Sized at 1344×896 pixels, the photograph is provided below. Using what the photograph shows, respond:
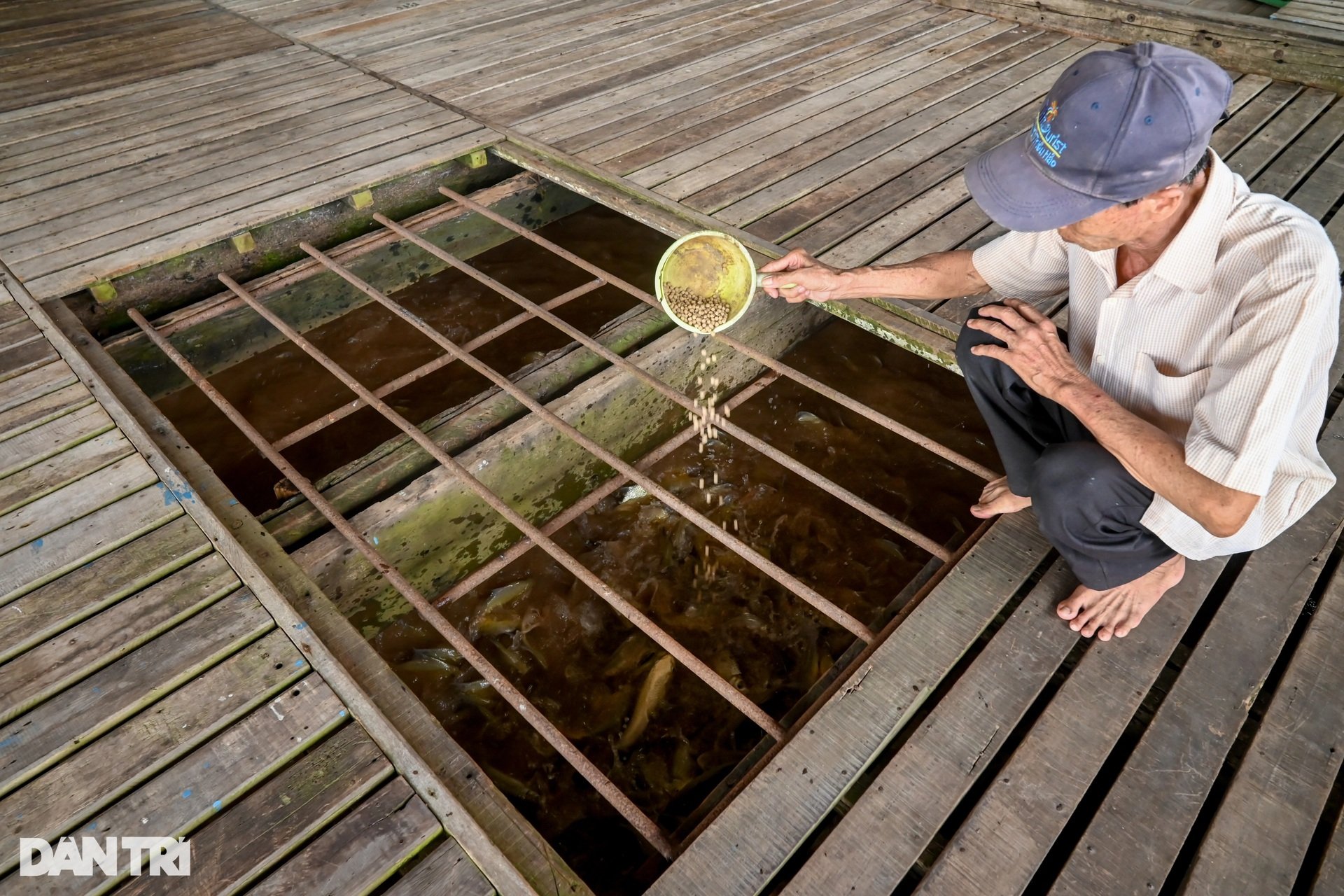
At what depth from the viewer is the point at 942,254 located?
2062 mm

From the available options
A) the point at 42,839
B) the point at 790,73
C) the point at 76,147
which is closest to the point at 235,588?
the point at 42,839

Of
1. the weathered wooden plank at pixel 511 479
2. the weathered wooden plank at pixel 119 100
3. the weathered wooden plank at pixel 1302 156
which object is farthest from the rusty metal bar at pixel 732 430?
the weathered wooden plank at pixel 1302 156

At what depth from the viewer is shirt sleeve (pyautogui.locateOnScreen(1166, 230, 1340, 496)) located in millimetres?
1255

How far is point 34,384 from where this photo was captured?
7.32 ft

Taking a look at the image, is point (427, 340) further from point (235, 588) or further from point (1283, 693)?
point (1283, 693)

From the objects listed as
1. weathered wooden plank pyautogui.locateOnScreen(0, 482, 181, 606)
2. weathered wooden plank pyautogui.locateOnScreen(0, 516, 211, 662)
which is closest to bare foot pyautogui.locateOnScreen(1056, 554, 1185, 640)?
weathered wooden plank pyautogui.locateOnScreen(0, 516, 211, 662)

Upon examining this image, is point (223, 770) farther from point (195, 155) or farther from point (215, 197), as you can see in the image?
point (195, 155)

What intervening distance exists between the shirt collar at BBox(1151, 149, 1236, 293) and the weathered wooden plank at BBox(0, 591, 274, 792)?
1874 millimetres

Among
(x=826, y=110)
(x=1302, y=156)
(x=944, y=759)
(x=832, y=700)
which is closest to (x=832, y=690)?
(x=832, y=700)

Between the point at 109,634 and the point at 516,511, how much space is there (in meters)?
0.99

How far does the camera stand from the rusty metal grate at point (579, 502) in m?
1.66

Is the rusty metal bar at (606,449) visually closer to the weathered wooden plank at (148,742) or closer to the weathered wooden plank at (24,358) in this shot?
the weathered wooden plank at (148,742)

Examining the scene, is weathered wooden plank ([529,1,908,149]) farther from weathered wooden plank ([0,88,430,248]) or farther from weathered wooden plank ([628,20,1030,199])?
weathered wooden plank ([0,88,430,248])

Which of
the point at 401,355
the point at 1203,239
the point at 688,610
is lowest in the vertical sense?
the point at 688,610
